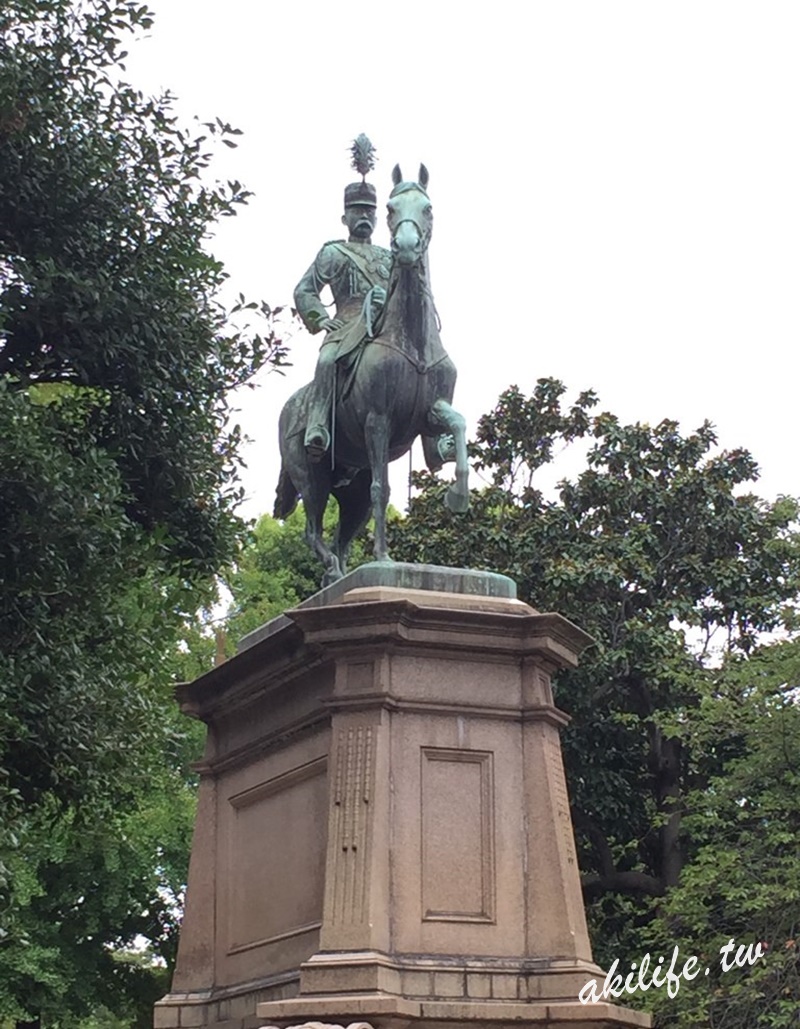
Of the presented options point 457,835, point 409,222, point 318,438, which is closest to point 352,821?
point 457,835

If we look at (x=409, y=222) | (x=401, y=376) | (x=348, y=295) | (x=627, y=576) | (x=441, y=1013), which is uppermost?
(x=627, y=576)

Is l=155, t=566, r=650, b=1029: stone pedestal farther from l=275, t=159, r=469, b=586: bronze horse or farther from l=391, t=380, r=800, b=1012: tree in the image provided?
l=391, t=380, r=800, b=1012: tree

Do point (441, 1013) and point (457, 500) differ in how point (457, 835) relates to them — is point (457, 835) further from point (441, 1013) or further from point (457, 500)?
point (457, 500)

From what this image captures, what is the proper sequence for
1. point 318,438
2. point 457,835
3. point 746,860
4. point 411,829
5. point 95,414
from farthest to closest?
point 746,860
point 95,414
point 318,438
point 457,835
point 411,829

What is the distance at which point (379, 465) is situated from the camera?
12086 millimetres

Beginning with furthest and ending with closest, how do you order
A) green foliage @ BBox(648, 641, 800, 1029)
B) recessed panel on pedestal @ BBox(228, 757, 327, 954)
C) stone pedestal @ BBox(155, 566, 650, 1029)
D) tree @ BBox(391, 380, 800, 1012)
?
tree @ BBox(391, 380, 800, 1012) → green foliage @ BBox(648, 641, 800, 1029) → recessed panel on pedestal @ BBox(228, 757, 327, 954) → stone pedestal @ BBox(155, 566, 650, 1029)

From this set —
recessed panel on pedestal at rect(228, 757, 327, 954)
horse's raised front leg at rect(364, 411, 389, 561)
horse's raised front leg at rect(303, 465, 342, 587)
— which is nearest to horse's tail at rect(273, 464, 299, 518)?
horse's raised front leg at rect(303, 465, 342, 587)

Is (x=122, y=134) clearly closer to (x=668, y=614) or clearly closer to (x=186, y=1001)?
(x=186, y=1001)

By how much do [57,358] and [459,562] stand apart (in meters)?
13.5

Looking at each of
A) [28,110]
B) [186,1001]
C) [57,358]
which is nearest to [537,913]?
[186,1001]

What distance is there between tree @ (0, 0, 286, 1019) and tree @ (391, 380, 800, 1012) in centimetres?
1088

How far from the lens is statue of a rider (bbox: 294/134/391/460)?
40.9ft

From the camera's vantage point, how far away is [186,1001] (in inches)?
483

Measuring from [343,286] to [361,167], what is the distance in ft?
3.24
